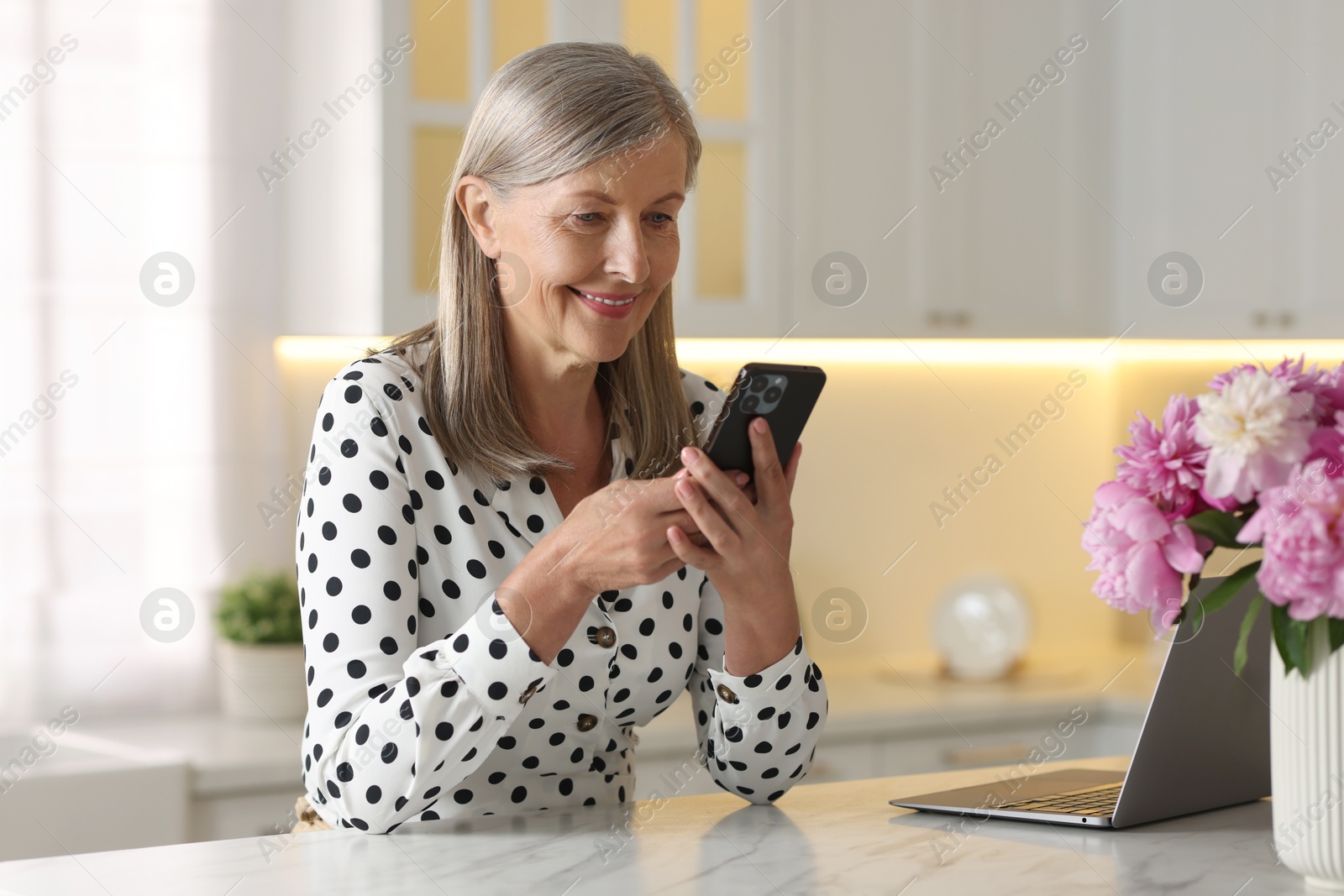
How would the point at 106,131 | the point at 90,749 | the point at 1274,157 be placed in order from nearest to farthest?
the point at 90,749, the point at 106,131, the point at 1274,157

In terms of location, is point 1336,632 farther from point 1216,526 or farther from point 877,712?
point 877,712

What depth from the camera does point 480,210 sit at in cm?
134

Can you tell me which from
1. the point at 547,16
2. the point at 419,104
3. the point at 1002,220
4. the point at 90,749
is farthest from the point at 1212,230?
the point at 90,749

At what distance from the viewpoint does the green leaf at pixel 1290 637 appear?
0.84 meters

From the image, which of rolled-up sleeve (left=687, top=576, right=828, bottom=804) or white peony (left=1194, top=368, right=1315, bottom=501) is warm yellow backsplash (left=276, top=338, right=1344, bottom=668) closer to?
rolled-up sleeve (left=687, top=576, right=828, bottom=804)

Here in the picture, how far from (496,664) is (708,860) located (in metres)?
0.23

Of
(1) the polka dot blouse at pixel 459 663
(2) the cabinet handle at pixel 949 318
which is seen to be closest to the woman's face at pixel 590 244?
(1) the polka dot blouse at pixel 459 663

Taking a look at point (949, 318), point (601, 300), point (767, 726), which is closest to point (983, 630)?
point (949, 318)

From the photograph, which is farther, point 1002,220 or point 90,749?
point 1002,220

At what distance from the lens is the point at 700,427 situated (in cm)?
154

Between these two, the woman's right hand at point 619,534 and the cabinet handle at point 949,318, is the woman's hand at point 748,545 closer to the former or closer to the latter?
the woman's right hand at point 619,534

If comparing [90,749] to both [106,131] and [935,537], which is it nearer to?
[106,131]

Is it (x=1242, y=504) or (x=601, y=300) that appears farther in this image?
(x=601, y=300)

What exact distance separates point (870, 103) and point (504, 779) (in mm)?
1913
